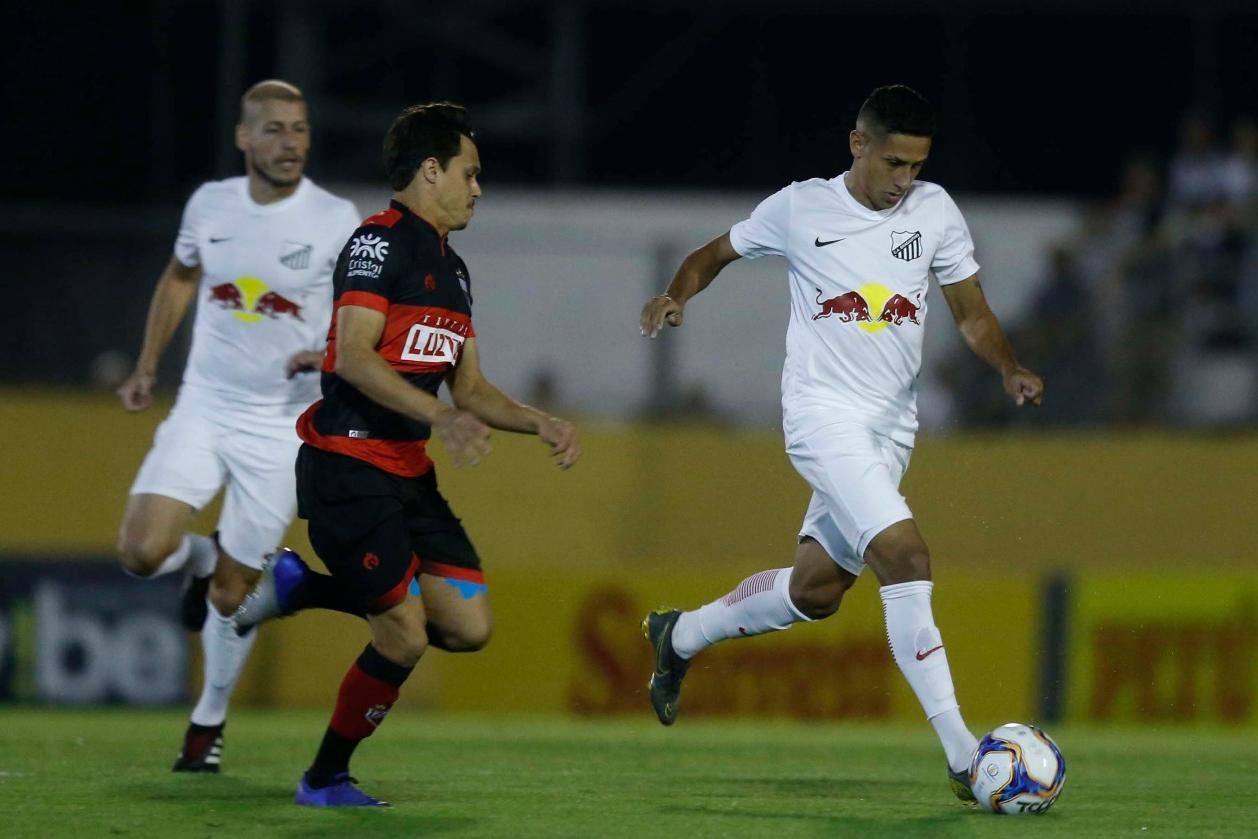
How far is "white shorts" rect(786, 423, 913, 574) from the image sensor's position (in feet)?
23.5

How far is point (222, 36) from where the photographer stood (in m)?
19.3

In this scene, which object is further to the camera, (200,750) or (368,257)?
(200,750)

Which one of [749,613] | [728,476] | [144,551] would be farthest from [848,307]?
[728,476]

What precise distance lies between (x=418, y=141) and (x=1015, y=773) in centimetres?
282

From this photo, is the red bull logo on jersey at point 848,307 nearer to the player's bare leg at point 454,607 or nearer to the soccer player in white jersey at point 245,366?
the player's bare leg at point 454,607

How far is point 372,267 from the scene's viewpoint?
6.75 metres

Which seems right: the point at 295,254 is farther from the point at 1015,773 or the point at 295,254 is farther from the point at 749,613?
the point at 1015,773

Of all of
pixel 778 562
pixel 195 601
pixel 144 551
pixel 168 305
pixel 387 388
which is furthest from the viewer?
pixel 778 562

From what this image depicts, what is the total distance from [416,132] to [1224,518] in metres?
9.05

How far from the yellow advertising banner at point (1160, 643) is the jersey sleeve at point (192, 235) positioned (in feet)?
22.5

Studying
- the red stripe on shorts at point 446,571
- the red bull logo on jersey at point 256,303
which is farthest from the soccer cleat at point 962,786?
the red bull logo on jersey at point 256,303

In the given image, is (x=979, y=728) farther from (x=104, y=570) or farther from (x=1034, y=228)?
(x=104, y=570)

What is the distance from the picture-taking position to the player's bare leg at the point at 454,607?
23.3ft

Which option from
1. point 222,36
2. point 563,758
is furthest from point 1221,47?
point 563,758
